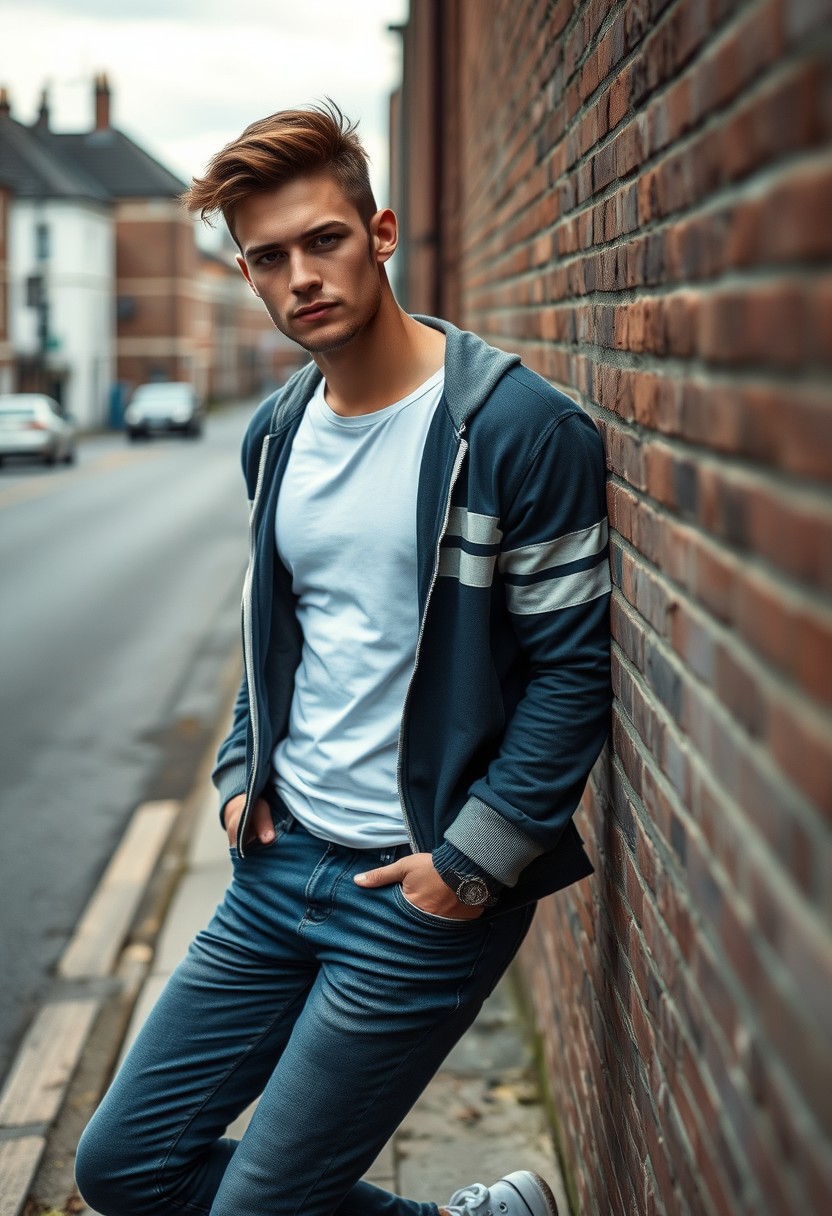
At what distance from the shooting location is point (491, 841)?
2.18 m

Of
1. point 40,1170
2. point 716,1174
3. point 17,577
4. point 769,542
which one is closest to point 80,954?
point 40,1170

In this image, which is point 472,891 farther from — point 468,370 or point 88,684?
point 88,684

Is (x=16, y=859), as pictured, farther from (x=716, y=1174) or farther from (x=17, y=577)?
(x=17, y=577)

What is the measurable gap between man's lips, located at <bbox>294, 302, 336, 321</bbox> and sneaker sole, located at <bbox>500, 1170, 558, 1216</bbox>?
5.74 ft

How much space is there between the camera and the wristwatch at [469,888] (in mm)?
2209

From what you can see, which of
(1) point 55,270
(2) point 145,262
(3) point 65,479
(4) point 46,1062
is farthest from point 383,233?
(2) point 145,262

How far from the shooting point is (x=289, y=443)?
2646mm

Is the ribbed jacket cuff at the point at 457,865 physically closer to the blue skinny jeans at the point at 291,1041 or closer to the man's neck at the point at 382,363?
the blue skinny jeans at the point at 291,1041

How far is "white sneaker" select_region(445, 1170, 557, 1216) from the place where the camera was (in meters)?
2.82

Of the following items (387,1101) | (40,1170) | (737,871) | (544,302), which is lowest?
(40,1170)

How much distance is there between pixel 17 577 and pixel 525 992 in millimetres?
11808

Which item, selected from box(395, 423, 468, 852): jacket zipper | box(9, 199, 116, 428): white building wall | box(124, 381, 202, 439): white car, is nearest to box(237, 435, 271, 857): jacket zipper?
box(395, 423, 468, 852): jacket zipper

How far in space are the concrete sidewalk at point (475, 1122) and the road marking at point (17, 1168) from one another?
0.61ft

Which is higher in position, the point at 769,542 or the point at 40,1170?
the point at 769,542
